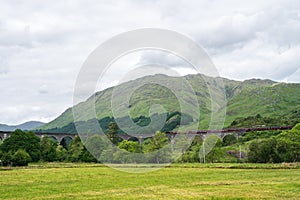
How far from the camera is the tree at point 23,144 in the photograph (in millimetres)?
99100

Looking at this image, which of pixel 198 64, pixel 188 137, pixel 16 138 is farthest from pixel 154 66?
pixel 188 137

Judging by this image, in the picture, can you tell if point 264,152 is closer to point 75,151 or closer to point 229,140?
point 229,140

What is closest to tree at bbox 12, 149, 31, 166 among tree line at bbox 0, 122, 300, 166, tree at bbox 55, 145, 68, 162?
tree line at bbox 0, 122, 300, 166

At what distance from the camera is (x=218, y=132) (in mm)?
144750

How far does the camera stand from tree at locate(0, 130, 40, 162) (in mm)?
99100

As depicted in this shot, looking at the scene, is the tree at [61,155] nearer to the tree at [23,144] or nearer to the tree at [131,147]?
the tree at [23,144]

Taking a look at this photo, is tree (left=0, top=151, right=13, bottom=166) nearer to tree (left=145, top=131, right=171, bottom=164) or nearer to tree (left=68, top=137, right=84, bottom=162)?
tree (left=68, top=137, right=84, bottom=162)

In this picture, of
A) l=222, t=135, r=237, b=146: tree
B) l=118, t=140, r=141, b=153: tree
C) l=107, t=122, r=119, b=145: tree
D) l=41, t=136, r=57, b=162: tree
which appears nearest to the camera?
l=118, t=140, r=141, b=153: tree

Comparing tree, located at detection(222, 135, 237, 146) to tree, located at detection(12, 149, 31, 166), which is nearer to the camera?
tree, located at detection(12, 149, 31, 166)

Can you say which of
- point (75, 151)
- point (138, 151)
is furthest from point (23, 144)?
point (138, 151)

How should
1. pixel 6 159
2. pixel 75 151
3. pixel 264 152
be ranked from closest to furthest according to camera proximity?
pixel 264 152
pixel 6 159
pixel 75 151

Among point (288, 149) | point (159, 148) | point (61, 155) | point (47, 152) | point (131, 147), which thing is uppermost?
point (131, 147)

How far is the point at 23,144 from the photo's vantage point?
102250mm

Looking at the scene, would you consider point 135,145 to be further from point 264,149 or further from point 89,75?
point 89,75
